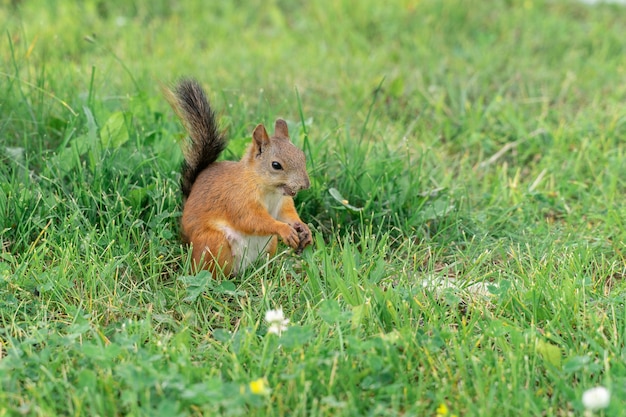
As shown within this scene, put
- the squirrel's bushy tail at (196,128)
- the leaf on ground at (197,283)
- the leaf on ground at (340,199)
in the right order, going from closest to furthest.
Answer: the leaf on ground at (197,283) < the squirrel's bushy tail at (196,128) < the leaf on ground at (340,199)

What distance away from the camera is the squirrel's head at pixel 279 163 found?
10.1 feet

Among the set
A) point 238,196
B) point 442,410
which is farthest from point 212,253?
point 442,410

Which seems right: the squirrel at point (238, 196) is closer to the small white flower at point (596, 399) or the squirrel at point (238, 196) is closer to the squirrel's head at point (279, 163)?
the squirrel's head at point (279, 163)

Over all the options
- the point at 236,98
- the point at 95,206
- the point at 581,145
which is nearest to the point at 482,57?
the point at 581,145

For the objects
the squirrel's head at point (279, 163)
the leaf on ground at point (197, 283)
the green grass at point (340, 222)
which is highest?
the squirrel's head at point (279, 163)

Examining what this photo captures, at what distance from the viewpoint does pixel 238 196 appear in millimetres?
3131

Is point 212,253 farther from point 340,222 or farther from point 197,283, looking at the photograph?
point 340,222

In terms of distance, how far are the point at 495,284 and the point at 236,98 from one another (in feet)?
5.79

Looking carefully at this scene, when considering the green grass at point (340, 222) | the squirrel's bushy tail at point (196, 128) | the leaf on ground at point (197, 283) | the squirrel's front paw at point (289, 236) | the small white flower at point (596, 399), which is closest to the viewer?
the small white flower at point (596, 399)

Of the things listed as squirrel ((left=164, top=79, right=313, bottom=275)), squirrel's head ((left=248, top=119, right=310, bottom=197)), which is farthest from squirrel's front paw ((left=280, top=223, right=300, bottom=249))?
squirrel's head ((left=248, top=119, right=310, bottom=197))

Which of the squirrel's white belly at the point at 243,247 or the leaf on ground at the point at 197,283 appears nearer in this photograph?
the leaf on ground at the point at 197,283

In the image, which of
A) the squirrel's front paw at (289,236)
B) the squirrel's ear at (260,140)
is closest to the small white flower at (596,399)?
the squirrel's front paw at (289,236)

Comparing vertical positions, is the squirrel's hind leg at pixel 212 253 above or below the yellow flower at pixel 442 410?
below

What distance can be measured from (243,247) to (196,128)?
1.58ft
